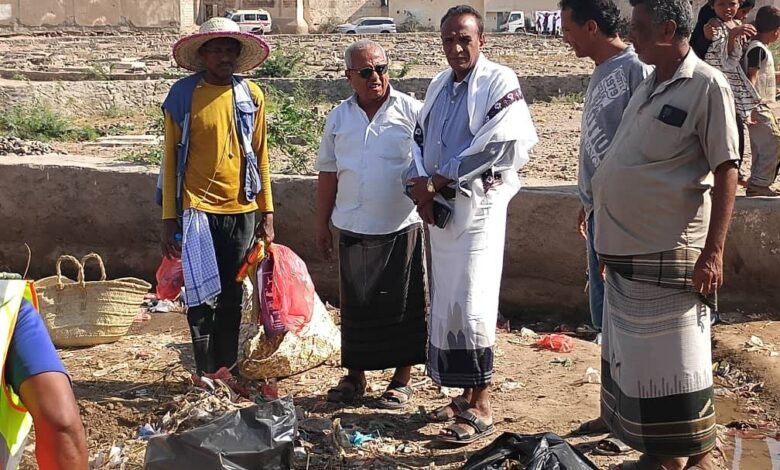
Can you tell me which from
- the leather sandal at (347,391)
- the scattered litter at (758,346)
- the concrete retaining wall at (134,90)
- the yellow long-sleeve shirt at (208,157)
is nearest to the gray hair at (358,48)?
the yellow long-sleeve shirt at (208,157)

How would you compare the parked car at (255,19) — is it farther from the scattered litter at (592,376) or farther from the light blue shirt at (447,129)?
the light blue shirt at (447,129)

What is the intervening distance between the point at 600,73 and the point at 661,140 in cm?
77

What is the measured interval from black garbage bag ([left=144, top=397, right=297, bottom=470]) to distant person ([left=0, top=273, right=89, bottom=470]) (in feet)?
3.67

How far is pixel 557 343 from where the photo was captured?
5.27 metres

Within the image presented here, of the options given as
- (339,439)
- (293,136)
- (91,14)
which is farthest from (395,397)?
(91,14)

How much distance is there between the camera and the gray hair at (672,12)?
317 centimetres

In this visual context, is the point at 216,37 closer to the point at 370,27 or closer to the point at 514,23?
the point at 370,27

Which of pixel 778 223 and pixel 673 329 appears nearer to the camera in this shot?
pixel 673 329

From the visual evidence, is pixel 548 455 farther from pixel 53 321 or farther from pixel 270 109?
pixel 270 109

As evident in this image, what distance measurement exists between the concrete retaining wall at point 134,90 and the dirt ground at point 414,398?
997 cm

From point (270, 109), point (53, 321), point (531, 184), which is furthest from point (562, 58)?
point (53, 321)

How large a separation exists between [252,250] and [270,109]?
28.0 ft

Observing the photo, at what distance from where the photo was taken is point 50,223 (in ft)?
21.2

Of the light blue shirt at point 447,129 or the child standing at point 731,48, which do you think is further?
the child standing at point 731,48
